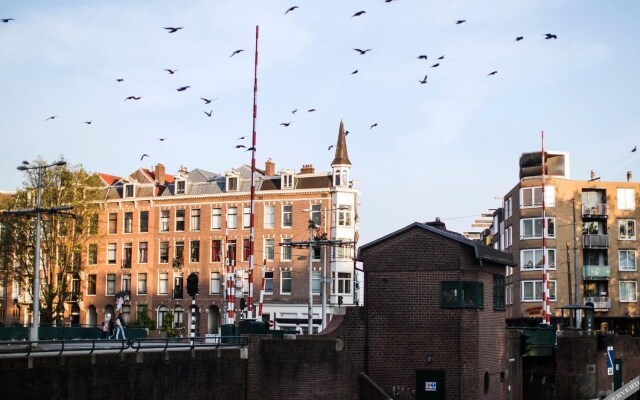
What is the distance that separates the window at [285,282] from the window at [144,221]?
52.4 feet

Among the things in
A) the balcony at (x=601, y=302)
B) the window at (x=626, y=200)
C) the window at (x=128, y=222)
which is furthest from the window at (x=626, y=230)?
the window at (x=128, y=222)

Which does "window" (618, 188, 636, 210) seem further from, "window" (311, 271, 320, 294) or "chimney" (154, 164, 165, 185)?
"chimney" (154, 164, 165, 185)

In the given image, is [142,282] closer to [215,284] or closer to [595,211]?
[215,284]

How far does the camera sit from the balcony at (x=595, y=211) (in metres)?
90.9

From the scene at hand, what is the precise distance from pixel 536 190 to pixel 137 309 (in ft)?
136

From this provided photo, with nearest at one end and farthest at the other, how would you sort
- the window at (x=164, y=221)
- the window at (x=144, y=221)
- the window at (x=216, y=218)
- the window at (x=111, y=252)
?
the window at (x=216, y=218) → the window at (x=164, y=221) → the window at (x=144, y=221) → the window at (x=111, y=252)

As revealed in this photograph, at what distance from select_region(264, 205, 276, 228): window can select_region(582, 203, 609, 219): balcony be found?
2985 centimetres

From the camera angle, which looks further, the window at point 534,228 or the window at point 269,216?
the window at point 269,216

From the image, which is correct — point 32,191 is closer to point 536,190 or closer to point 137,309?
point 137,309

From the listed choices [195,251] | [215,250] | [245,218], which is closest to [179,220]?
[195,251]

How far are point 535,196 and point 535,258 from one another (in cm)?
596

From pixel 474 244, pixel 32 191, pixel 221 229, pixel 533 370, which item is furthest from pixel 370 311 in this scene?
pixel 221 229

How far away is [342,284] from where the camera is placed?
88.5 meters

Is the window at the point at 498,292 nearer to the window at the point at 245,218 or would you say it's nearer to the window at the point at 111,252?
the window at the point at 245,218
